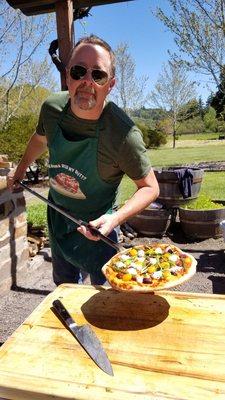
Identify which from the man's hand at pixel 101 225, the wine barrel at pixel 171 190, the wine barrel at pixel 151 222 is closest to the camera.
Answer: the man's hand at pixel 101 225

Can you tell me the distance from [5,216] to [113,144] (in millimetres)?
2393

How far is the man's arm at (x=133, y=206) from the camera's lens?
188 cm

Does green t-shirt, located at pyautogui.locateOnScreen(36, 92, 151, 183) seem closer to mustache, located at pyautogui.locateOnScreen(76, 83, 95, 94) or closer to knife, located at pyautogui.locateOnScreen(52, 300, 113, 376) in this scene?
mustache, located at pyautogui.locateOnScreen(76, 83, 95, 94)

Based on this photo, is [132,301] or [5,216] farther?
[5,216]

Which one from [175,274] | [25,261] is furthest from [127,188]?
A: [175,274]

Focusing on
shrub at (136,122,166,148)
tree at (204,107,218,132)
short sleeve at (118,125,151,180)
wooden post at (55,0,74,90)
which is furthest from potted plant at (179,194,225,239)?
tree at (204,107,218,132)

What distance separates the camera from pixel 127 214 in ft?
6.57

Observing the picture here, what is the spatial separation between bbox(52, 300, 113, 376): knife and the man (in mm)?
373

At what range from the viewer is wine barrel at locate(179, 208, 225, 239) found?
579 cm

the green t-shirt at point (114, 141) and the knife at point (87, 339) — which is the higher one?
the green t-shirt at point (114, 141)

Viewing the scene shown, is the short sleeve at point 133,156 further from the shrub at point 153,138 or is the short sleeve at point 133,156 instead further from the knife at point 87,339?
the shrub at point 153,138

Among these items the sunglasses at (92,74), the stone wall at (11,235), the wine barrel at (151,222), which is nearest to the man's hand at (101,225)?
the sunglasses at (92,74)

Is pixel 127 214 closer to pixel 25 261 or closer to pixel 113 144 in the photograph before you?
pixel 113 144

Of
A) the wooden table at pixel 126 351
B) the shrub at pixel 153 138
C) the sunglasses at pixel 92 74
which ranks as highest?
the sunglasses at pixel 92 74
